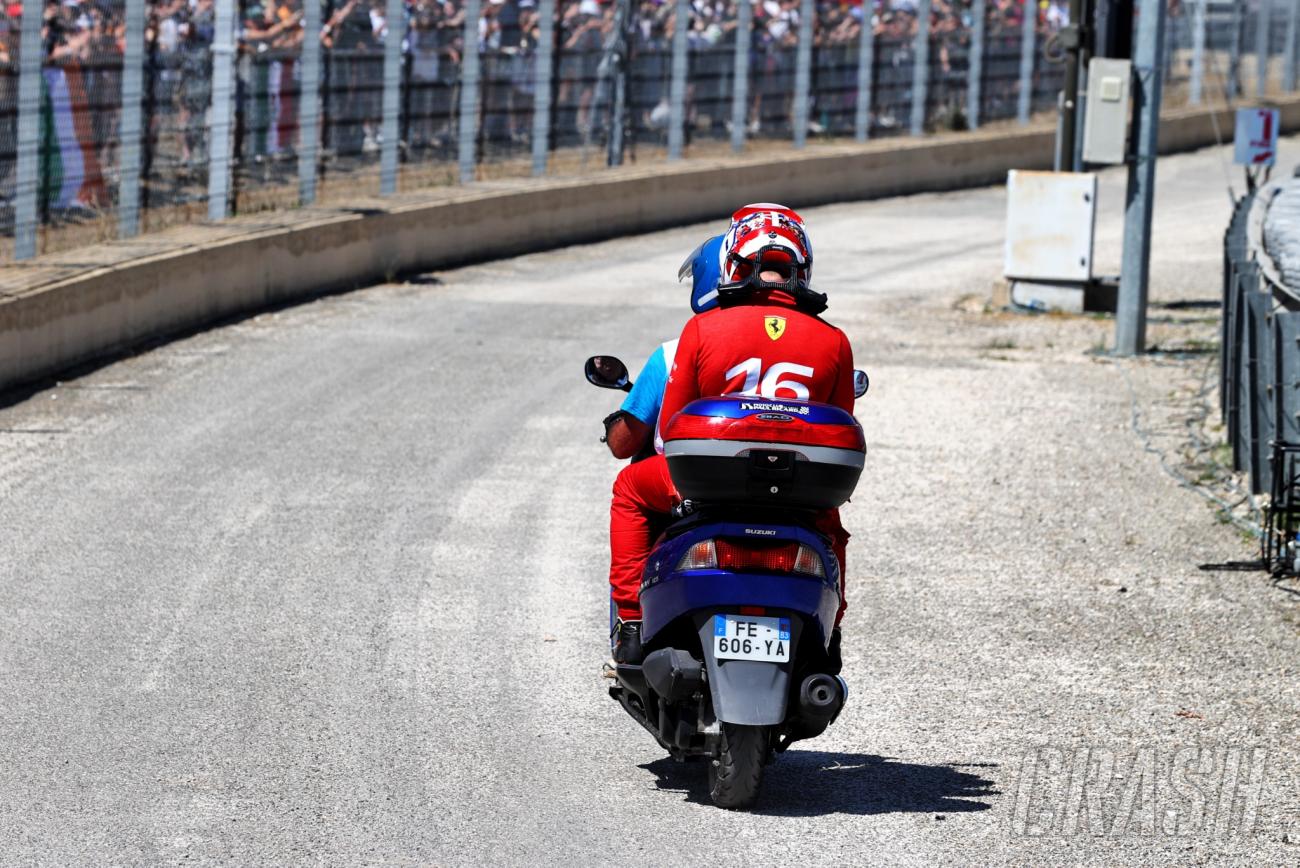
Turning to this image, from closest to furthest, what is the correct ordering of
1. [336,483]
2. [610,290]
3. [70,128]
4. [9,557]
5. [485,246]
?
[9,557], [336,483], [70,128], [610,290], [485,246]

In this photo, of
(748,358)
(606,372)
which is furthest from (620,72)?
(748,358)

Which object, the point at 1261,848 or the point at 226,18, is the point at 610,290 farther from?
the point at 1261,848

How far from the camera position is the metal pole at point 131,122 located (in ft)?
51.3

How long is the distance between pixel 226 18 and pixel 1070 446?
26.0ft

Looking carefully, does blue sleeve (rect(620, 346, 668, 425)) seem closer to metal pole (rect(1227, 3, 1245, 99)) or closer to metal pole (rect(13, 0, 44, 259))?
metal pole (rect(13, 0, 44, 259))

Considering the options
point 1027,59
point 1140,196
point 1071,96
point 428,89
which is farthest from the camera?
point 1027,59

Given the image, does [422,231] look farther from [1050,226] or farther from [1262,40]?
[1262,40]

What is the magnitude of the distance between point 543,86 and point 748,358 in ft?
55.1

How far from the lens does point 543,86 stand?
22.5 m

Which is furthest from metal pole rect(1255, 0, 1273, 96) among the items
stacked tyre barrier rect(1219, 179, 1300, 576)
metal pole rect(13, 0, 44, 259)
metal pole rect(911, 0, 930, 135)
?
metal pole rect(13, 0, 44, 259)

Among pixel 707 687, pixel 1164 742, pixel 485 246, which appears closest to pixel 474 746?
pixel 707 687

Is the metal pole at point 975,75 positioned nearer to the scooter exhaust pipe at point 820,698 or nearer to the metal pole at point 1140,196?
the metal pole at point 1140,196

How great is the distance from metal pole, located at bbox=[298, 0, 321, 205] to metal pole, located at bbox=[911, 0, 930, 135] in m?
12.2

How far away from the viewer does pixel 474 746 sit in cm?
680
